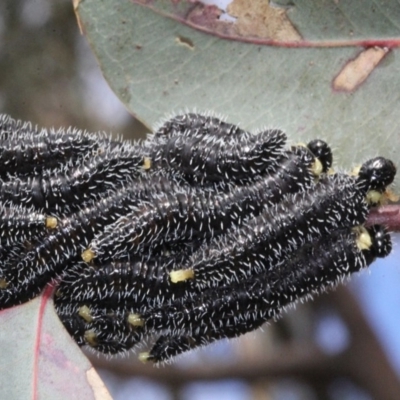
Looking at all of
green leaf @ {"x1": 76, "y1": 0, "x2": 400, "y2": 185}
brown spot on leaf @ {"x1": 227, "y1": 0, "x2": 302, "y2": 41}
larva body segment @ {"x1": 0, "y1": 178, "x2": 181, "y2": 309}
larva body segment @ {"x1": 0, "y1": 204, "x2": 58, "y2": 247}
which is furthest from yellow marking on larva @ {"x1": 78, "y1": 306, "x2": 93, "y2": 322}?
brown spot on leaf @ {"x1": 227, "y1": 0, "x2": 302, "y2": 41}

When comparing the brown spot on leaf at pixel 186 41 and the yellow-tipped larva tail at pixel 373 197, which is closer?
the yellow-tipped larva tail at pixel 373 197

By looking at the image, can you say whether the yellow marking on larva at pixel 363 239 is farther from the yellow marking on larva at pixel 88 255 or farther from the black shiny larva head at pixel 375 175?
the yellow marking on larva at pixel 88 255

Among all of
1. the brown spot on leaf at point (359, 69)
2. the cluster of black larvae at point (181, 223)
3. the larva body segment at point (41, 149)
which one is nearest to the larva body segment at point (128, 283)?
the cluster of black larvae at point (181, 223)

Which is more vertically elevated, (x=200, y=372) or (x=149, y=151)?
(x=149, y=151)

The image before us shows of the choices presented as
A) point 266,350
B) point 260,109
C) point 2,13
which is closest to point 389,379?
point 266,350

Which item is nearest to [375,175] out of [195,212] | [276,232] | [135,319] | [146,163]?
[276,232]

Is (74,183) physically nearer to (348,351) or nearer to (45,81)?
(348,351)

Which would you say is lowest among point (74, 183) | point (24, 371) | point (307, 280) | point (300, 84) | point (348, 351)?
point (348, 351)
